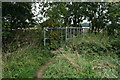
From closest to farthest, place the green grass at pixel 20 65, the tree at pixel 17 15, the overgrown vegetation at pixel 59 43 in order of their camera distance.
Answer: the green grass at pixel 20 65 < the overgrown vegetation at pixel 59 43 < the tree at pixel 17 15

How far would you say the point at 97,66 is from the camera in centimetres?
319

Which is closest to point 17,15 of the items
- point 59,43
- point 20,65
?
point 59,43

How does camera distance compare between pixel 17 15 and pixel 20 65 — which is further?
pixel 17 15

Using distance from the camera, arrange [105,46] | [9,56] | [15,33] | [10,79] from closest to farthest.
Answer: [10,79] < [9,56] < [105,46] < [15,33]

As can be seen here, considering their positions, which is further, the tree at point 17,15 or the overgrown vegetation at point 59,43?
the tree at point 17,15

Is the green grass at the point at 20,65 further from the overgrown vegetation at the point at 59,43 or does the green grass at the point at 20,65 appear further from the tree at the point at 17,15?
the tree at the point at 17,15

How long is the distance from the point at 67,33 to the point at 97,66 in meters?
3.22

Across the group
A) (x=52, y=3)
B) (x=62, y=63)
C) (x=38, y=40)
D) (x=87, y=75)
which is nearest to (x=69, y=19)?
(x=52, y=3)

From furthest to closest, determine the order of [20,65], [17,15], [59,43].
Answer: [59,43], [17,15], [20,65]

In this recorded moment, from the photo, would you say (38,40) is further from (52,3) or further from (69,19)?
(69,19)

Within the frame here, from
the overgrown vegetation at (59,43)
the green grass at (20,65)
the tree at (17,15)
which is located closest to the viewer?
the green grass at (20,65)

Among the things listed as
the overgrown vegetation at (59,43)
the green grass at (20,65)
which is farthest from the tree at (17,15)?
the green grass at (20,65)

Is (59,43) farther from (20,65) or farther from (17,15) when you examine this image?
(20,65)

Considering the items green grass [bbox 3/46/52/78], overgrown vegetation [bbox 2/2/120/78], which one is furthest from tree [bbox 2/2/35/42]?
green grass [bbox 3/46/52/78]
